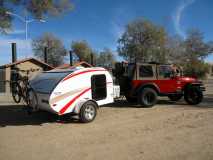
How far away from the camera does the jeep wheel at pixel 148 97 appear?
39.5ft

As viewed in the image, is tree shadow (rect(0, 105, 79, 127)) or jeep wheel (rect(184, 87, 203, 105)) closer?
tree shadow (rect(0, 105, 79, 127))

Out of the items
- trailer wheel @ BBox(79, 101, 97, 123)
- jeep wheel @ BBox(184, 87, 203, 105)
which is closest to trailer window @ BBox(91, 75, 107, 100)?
trailer wheel @ BBox(79, 101, 97, 123)

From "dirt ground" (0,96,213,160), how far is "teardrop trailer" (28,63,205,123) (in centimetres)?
67

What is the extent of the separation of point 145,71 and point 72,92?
4.66 metres

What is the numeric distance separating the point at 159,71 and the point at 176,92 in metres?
1.43

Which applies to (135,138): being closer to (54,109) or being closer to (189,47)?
(54,109)

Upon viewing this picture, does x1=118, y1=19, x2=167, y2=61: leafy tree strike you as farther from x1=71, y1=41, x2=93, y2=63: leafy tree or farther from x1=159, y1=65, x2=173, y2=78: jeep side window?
x1=159, y1=65, x2=173, y2=78: jeep side window

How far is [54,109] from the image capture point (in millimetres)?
8727

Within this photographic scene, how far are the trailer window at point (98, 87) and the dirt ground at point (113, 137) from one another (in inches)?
34.6

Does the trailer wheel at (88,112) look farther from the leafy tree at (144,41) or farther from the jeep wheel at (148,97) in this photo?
the leafy tree at (144,41)

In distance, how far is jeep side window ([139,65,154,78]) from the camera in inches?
488

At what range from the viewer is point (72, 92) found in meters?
9.08

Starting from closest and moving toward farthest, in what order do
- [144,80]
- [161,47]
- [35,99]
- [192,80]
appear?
[35,99] → [144,80] → [192,80] → [161,47]

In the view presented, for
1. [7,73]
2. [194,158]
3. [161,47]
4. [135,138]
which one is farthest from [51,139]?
[161,47]
